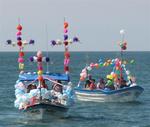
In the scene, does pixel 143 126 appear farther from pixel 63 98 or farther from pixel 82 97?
pixel 82 97

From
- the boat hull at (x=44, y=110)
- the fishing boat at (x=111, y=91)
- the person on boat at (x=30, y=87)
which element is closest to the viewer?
the boat hull at (x=44, y=110)

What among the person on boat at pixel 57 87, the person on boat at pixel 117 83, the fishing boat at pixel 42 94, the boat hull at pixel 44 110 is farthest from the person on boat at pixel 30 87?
the person on boat at pixel 117 83

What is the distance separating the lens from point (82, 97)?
4769 cm

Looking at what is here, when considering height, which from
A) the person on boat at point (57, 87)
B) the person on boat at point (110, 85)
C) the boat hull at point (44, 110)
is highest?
the person on boat at point (57, 87)

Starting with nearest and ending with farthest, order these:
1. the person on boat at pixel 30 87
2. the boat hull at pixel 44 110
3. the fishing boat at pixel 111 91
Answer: the boat hull at pixel 44 110
the person on boat at pixel 30 87
the fishing boat at pixel 111 91

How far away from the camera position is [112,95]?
46.4 m

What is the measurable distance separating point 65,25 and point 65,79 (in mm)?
3232

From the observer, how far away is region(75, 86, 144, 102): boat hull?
46303 mm

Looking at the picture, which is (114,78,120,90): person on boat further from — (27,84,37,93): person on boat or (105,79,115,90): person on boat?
(27,84,37,93): person on boat

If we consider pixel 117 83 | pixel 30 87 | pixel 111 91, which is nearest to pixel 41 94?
pixel 30 87

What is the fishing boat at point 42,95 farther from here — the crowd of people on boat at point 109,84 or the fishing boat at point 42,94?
the crowd of people on boat at point 109,84

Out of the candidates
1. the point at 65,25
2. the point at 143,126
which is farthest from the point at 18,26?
the point at 143,126

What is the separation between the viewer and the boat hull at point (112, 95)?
4630cm

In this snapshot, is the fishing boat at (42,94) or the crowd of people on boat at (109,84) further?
the crowd of people on boat at (109,84)
